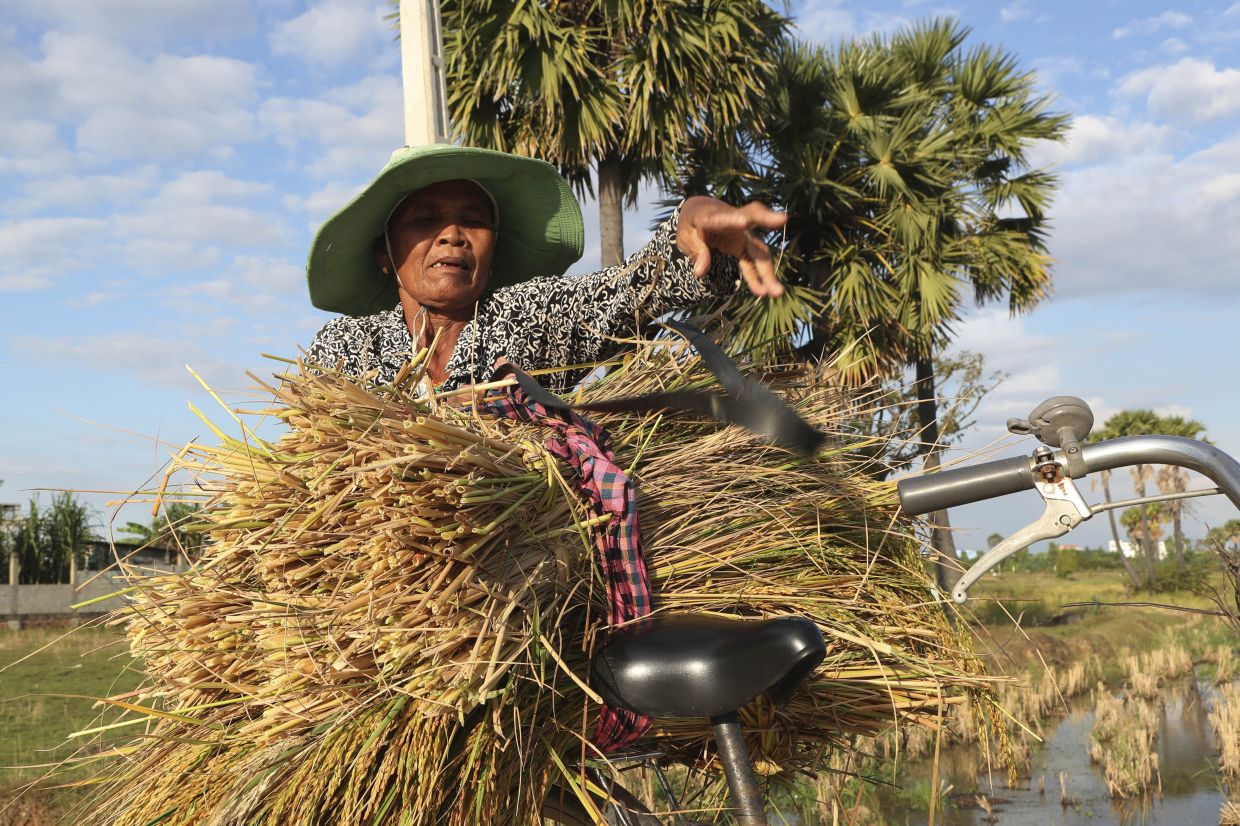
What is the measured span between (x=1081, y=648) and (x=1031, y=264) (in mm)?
6591

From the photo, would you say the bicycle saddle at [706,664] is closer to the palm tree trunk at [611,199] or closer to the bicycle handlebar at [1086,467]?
the bicycle handlebar at [1086,467]

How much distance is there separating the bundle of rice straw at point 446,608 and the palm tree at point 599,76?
7890mm

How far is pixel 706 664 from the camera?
122 centimetres

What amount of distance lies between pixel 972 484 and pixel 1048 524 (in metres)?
0.11

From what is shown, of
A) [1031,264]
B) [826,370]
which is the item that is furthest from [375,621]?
[1031,264]

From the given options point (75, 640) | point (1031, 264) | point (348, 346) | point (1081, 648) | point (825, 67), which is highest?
point (825, 67)

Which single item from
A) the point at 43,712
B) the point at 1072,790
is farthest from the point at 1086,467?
the point at 43,712

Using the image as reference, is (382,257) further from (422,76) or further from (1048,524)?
(422,76)

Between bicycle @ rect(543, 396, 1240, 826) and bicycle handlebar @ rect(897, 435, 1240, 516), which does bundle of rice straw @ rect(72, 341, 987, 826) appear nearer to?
bicycle @ rect(543, 396, 1240, 826)

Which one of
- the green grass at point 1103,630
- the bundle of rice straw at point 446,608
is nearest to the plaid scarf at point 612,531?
the bundle of rice straw at point 446,608

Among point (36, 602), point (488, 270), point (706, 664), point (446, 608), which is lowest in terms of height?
point (36, 602)

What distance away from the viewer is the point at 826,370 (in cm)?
191

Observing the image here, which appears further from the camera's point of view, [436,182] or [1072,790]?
[1072,790]

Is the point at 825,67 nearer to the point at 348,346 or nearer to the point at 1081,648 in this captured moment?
the point at 1081,648
